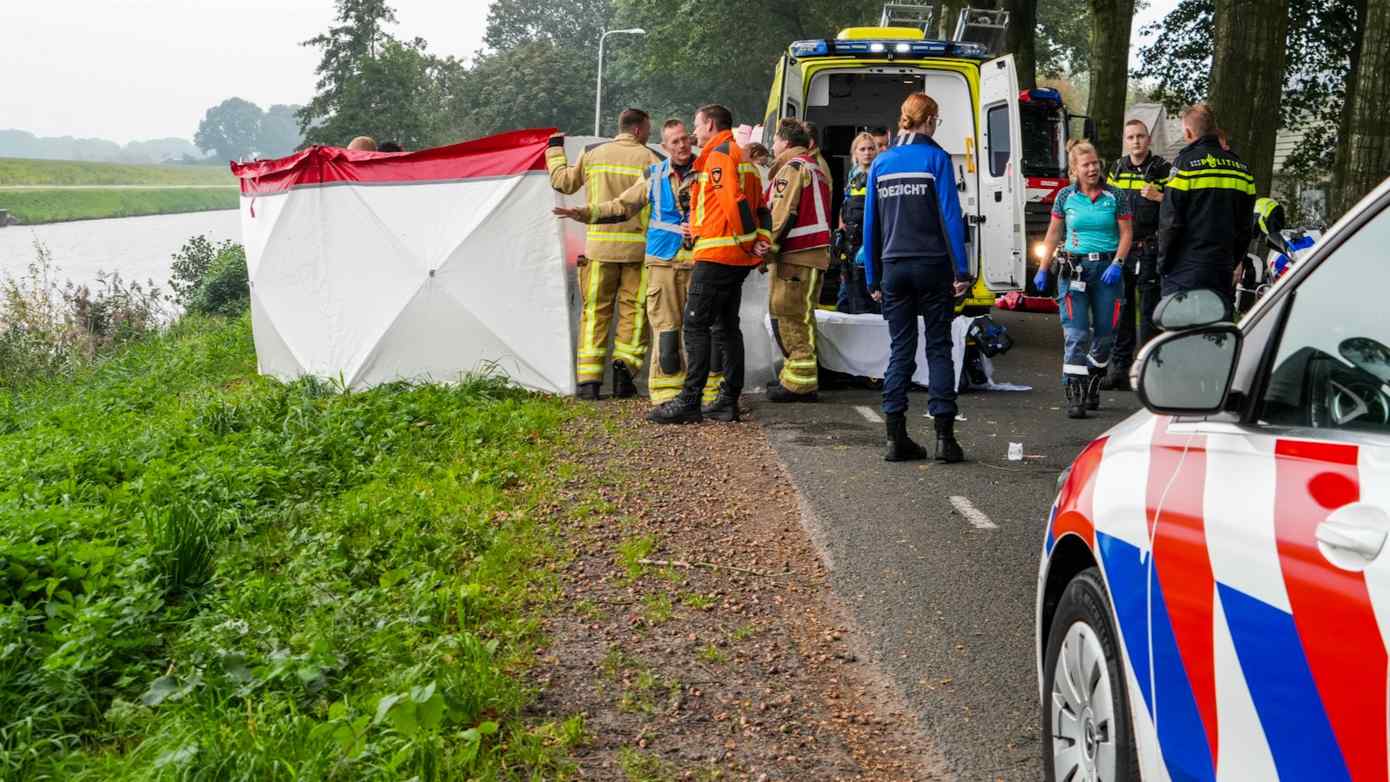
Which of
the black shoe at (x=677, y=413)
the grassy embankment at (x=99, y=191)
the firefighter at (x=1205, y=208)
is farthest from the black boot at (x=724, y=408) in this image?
the grassy embankment at (x=99, y=191)

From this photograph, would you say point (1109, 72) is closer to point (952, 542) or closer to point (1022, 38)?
point (1022, 38)

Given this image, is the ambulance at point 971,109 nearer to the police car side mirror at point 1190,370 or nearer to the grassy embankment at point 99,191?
the police car side mirror at point 1190,370

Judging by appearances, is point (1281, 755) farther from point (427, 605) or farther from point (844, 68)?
point (844, 68)

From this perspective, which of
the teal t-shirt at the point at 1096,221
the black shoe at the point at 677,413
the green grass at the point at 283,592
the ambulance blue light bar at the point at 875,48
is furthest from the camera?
the ambulance blue light bar at the point at 875,48

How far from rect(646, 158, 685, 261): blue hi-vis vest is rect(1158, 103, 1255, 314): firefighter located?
3296mm

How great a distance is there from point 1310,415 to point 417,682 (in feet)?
8.99

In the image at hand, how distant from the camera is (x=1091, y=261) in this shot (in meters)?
9.47

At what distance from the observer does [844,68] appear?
11828mm

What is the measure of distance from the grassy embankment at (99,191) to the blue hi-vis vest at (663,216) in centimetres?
5370

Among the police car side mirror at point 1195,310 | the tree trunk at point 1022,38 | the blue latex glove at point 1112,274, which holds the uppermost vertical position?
the tree trunk at point 1022,38

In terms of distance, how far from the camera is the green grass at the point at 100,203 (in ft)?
210

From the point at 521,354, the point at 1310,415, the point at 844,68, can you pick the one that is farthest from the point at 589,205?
the point at 1310,415

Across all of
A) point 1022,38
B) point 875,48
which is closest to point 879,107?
point 875,48

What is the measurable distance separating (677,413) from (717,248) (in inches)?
44.6
